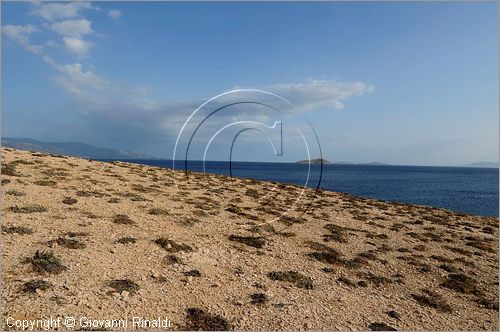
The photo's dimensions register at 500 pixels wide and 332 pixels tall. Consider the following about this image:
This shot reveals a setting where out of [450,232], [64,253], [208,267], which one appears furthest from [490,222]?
[64,253]

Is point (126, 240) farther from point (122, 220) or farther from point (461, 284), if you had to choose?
point (461, 284)

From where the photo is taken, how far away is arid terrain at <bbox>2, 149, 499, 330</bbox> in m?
12.4

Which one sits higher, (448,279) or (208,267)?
(208,267)

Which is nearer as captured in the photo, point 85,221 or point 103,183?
point 85,221

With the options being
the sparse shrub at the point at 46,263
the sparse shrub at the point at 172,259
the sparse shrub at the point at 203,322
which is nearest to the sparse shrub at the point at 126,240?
the sparse shrub at the point at 172,259

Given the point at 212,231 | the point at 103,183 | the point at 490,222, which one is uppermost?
the point at 103,183

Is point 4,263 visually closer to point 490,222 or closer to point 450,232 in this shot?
point 450,232

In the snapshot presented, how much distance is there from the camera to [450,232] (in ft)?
109

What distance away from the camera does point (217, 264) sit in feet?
55.0

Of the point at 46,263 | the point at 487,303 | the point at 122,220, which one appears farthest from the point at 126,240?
the point at 487,303

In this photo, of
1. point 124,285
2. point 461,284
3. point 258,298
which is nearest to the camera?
point 124,285

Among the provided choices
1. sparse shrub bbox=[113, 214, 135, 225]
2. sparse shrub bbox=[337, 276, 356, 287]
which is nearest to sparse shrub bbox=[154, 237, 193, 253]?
sparse shrub bbox=[113, 214, 135, 225]

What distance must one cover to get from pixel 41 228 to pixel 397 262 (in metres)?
20.1

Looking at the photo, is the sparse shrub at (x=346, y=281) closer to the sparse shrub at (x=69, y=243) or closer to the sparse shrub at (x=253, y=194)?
the sparse shrub at (x=69, y=243)
